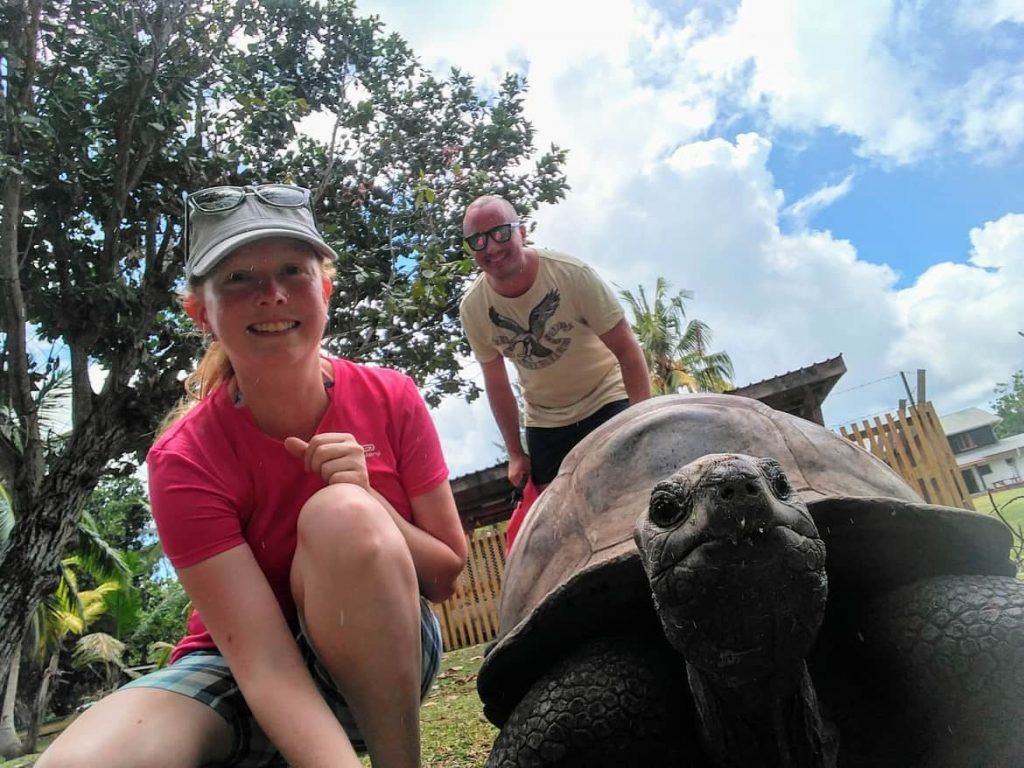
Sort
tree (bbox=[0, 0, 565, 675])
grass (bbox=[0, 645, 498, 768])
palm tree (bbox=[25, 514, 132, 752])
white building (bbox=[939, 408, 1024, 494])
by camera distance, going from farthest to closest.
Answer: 1. white building (bbox=[939, 408, 1024, 494])
2. palm tree (bbox=[25, 514, 132, 752])
3. tree (bbox=[0, 0, 565, 675])
4. grass (bbox=[0, 645, 498, 768])

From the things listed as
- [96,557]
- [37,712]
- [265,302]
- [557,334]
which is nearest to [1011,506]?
[557,334]

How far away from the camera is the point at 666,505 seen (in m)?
1.21

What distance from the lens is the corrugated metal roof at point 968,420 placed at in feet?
107

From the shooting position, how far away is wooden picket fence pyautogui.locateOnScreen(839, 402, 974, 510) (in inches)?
282

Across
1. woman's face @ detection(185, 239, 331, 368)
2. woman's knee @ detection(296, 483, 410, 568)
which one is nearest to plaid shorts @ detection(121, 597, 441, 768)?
woman's knee @ detection(296, 483, 410, 568)

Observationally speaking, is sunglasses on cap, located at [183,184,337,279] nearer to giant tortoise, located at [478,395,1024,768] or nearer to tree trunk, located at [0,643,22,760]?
giant tortoise, located at [478,395,1024,768]

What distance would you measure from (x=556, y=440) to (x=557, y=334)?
0.43 m

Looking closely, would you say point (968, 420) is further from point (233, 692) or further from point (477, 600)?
point (233, 692)

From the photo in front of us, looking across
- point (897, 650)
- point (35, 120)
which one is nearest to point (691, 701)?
point (897, 650)

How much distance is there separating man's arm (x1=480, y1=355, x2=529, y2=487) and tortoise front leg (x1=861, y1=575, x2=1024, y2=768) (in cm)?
196

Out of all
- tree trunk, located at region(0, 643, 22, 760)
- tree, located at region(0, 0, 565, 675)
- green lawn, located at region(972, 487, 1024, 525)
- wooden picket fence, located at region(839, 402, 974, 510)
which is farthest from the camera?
tree trunk, located at region(0, 643, 22, 760)

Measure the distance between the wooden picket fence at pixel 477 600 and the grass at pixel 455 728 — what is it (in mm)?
3318

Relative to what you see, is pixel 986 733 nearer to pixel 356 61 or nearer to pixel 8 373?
pixel 8 373

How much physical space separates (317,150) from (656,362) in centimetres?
1263
